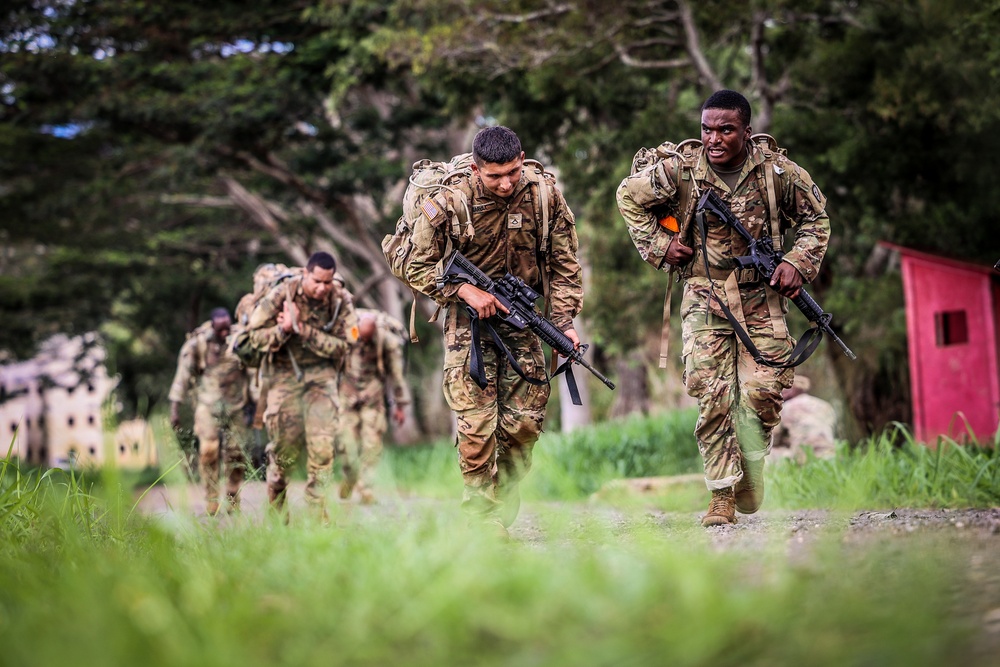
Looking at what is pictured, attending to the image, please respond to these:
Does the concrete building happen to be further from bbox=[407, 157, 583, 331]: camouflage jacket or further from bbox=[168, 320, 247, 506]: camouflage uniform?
bbox=[407, 157, 583, 331]: camouflage jacket

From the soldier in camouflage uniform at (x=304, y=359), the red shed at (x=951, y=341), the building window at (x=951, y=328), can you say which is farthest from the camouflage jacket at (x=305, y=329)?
the building window at (x=951, y=328)

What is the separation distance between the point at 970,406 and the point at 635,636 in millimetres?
10824

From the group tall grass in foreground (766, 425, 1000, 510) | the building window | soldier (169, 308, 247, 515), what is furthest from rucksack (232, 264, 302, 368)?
the building window

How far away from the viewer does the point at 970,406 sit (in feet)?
40.7

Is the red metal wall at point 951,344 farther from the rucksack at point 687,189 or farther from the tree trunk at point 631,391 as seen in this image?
the tree trunk at point 631,391

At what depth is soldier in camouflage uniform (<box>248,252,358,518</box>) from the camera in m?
8.59

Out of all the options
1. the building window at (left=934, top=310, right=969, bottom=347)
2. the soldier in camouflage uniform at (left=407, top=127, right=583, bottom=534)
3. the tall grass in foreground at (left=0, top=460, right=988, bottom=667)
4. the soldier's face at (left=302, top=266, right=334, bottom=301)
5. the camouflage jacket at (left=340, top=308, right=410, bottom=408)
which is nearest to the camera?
the tall grass in foreground at (left=0, top=460, right=988, bottom=667)

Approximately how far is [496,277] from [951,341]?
7.95 m

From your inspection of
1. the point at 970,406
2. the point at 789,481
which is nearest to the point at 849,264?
the point at 970,406

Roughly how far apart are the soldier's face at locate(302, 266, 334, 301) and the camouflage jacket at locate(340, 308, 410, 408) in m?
3.87

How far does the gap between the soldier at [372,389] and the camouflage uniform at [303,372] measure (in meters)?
3.67

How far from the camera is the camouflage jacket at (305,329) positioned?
8.67 metres

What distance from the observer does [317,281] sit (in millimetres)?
8586

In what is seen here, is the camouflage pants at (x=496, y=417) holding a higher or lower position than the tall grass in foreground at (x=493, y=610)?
higher
